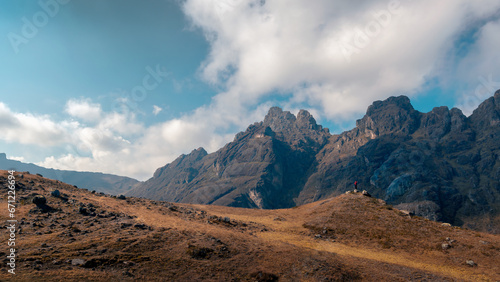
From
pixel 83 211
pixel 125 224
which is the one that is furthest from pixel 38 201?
pixel 125 224

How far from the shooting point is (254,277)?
86.0 ft

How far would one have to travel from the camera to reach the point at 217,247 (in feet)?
105

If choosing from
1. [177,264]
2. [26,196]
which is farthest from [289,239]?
[26,196]

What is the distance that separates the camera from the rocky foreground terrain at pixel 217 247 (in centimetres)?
2484

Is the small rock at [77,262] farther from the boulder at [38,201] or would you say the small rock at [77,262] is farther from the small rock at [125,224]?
the boulder at [38,201]

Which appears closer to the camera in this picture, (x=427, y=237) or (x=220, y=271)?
(x=220, y=271)

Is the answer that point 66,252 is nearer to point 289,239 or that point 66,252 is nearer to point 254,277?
point 254,277

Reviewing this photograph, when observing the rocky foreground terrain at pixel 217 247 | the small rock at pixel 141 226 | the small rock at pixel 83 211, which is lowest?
the rocky foreground terrain at pixel 217 247

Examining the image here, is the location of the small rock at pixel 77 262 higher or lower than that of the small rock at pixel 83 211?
lower

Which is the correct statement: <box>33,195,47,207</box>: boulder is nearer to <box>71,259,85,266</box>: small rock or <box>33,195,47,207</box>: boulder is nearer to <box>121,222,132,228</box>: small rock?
<box>121,222,132,228</box>: small rock

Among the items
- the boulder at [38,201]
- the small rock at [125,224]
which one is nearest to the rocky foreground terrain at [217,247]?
the boulder at [38,201]

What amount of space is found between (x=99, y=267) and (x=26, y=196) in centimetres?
2784

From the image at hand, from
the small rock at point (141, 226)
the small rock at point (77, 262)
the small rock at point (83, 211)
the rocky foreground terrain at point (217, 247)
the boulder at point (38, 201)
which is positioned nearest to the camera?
the small rock at point (77, 262)

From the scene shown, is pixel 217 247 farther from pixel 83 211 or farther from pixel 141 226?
pixel 83 211
